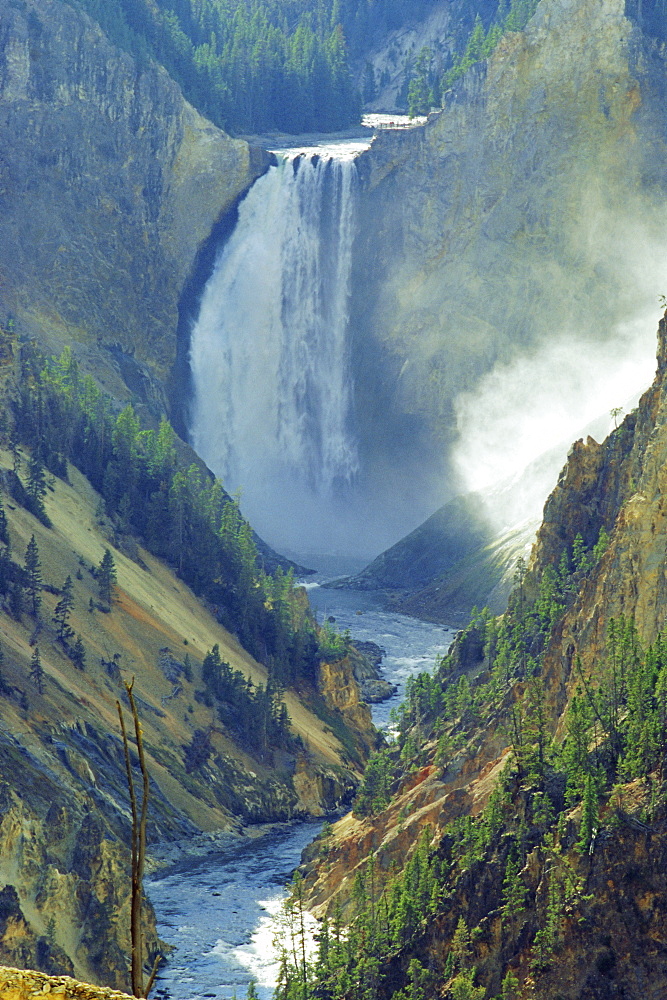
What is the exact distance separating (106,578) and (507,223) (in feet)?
276

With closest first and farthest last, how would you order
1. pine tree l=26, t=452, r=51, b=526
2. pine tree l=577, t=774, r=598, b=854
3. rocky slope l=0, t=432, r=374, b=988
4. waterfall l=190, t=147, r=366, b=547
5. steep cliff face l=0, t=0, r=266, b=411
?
pine tree l=577, t=774, r=598, b=854 → rocky slope l=0, t=432, r=374, b=988 → pine tree l=26, t=452, r=51, b=526 → steep cliff face l=0, t=0, r=266, b=411 → waterfall l=190, t=147, r=366, b=547

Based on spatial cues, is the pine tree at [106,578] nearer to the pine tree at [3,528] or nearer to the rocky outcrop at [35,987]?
the pine tree at [3,528]

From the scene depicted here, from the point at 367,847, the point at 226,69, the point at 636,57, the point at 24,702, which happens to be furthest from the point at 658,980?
the point at 226,69

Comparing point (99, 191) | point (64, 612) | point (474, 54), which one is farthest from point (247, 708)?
point (474, 54)

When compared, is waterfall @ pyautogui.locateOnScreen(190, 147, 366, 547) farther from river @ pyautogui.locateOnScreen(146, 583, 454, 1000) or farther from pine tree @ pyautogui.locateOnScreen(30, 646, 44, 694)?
pine tree @ pyautogui.locateOnScreen(30, 646, 44, 694)

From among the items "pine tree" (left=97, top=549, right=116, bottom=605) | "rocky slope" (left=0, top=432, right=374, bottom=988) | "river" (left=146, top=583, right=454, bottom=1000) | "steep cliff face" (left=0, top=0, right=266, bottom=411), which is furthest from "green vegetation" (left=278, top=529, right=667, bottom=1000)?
"steep cliff face" (left=0, top=0, right=266, bottom=411)

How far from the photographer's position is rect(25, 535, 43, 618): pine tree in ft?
297

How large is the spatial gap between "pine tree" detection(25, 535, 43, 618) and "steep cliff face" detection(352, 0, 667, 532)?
81.0 m

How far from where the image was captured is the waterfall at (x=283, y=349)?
175m

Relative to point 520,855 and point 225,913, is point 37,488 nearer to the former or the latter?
point 225,913

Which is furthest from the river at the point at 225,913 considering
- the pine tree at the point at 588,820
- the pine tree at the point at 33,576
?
the pine tree at the point at 588,820

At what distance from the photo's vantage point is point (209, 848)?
82625 mm

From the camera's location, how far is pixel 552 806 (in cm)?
5206

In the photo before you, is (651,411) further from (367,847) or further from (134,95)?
(134,95)
